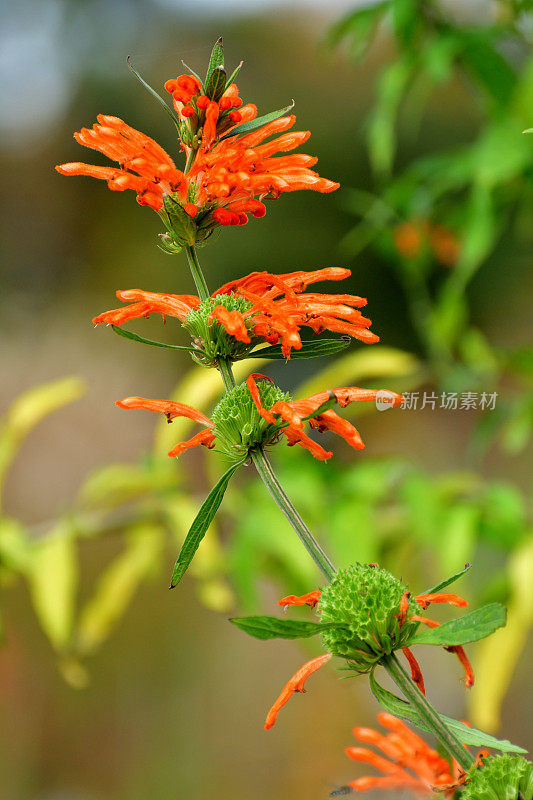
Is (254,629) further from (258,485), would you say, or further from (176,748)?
(176,748)

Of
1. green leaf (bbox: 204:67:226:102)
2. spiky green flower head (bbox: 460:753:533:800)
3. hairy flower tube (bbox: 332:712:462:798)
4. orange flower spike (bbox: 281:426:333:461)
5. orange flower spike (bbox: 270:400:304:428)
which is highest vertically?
green leaf (bbox: 204:67:226:102)

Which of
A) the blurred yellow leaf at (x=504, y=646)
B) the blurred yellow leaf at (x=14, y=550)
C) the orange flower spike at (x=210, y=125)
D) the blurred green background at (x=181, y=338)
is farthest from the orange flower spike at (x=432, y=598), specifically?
the blurred green background at (x=181, y=338)

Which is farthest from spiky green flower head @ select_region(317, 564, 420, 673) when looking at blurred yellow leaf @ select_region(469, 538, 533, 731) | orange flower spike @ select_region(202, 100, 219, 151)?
blurred yellow leaf @ select_region(469, 538, 533, 731)

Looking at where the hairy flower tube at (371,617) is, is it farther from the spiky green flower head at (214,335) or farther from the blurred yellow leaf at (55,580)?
the blurred yellow leaf at (55,580)

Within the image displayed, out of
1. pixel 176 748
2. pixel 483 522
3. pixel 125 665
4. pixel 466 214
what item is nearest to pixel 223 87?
pixel 483 522

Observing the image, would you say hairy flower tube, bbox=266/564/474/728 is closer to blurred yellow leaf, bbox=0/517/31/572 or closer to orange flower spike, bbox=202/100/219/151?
orange flower spike, bbox=202/100/219/151

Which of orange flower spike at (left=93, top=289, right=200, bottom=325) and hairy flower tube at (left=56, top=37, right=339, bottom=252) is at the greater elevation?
hairy flower tube at (left=56, top=37, right=339, bottom=252)

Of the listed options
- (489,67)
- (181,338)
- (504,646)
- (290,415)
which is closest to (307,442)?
(290,415)
